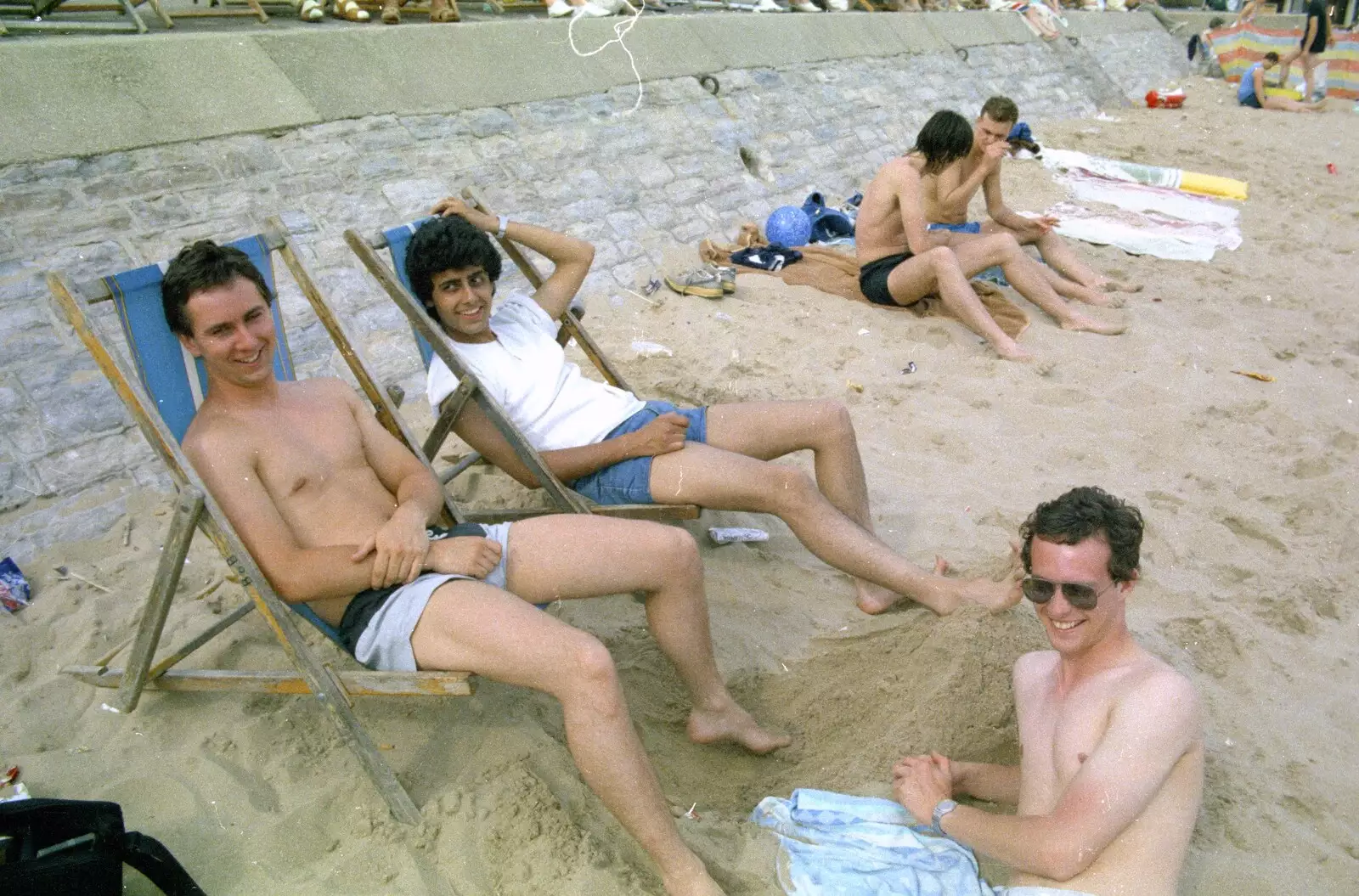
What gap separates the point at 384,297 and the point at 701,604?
9.70 feet

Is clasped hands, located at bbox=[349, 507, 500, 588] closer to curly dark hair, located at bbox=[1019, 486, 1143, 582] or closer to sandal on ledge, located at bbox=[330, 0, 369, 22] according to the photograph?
curly dark hair, located at bbox=[1019, 486, 1143, 582]

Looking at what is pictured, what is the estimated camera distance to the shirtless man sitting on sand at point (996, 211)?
6148 mm

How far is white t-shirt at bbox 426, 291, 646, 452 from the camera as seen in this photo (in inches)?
140

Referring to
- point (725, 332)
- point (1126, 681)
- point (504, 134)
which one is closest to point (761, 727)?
point (1126, 681)

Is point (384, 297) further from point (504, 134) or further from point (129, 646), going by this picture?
point (129, 646)

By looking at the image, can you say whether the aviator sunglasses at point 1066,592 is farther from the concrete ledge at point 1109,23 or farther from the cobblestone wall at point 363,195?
the concrete ledge at point 1109,23

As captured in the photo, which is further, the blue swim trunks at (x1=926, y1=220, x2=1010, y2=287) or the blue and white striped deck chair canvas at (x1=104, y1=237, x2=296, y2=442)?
the blue swim trunks at (x1=926, y1=220, x2=1010, y2=287)

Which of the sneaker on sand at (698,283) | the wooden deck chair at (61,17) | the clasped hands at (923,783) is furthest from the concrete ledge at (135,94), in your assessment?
the clasped hands at (923,783)

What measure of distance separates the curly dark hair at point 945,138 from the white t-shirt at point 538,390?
3019 millimetres

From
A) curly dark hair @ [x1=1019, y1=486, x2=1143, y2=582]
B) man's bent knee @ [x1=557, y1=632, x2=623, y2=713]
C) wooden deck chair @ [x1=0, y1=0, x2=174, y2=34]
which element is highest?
wooden deck chair @ [x1=0, y1=0, x2=174, y2=34]

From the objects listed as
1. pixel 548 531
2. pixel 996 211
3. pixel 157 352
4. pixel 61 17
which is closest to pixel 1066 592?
pixel 548 531

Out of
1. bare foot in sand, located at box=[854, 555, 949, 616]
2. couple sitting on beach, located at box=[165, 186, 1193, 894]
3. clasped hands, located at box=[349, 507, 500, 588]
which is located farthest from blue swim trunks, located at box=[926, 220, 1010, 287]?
clasped hands, located at box=[349, 507, 500, 588]

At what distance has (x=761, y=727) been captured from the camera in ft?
9.62

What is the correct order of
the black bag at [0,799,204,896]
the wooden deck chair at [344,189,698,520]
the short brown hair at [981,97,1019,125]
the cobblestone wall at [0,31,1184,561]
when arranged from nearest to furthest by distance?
the black bag at [0,799,204,896], the wooden deck chair at [344,189,698,520], the cobblestone wall at [0,31,1184,561], the short brown hair at [981,97,1019,125]
